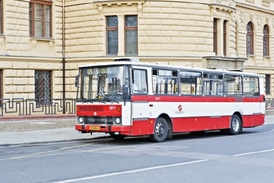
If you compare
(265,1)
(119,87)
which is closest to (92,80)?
(119,87)

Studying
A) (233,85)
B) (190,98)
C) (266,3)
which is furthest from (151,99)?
(266,3)

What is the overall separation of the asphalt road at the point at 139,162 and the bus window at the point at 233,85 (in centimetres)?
450

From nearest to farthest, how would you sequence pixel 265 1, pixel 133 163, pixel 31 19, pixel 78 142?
pixel 133 163 → pixel 78 142 → pixel 31 19 → pixel 265 1

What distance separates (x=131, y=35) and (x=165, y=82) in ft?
42.2

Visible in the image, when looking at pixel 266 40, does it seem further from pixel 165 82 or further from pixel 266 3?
pixel 165 82

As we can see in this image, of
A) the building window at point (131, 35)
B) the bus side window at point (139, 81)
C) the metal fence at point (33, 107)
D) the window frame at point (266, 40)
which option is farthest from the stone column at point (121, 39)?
the window frame at point (266, 40)

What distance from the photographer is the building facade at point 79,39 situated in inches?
1205

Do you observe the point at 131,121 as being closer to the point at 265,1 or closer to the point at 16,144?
the point at 16,144

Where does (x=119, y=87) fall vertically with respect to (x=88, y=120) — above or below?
above

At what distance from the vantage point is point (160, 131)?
779 inches

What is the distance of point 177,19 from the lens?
32281 mm

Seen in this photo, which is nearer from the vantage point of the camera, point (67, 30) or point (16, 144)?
point (16, 144)

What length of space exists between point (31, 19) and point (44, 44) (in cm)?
170

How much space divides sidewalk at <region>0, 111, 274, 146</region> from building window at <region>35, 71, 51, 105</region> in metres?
3.44
